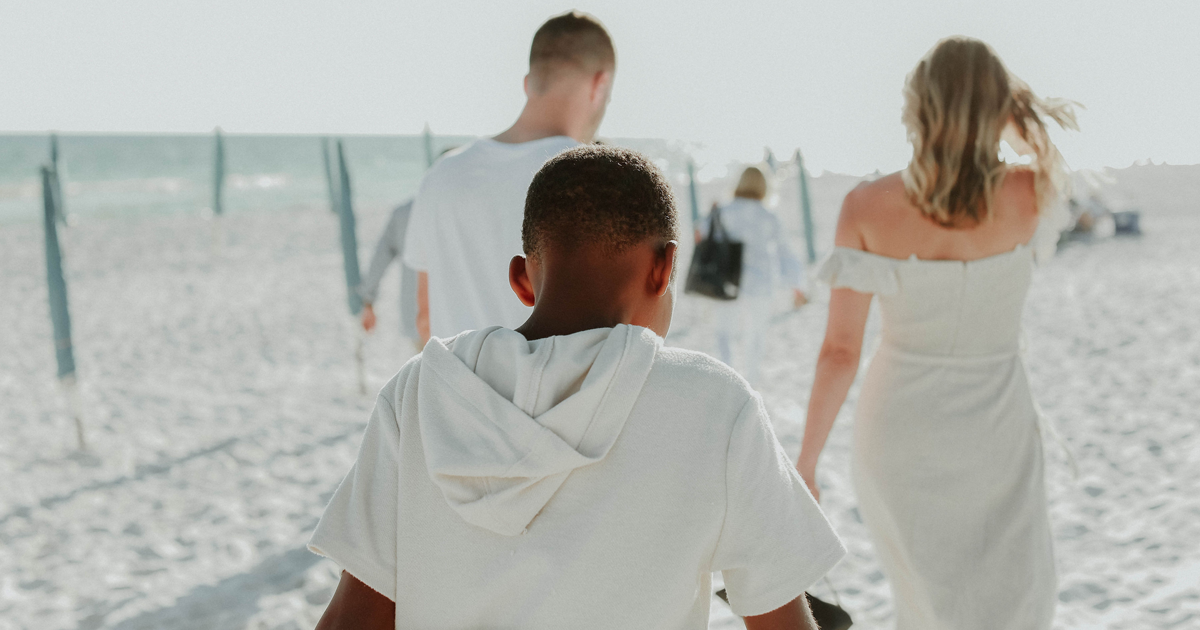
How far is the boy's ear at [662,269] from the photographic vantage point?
3.22 ft

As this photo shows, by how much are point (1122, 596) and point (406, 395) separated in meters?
3.19

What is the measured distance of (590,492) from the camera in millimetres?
891

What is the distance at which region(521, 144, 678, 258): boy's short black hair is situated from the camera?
952mm

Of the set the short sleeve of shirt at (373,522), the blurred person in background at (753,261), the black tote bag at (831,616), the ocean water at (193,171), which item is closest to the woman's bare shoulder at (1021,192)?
the black tote bag at (831,616)

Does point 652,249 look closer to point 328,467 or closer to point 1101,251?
point 328,467

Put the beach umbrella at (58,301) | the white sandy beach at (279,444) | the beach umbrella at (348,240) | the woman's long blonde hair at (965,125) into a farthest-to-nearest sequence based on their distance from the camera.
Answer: the beach umbrella at (348,240) < the beach umbrella at (58,301) < the white sandy beach at (279,444) < the woman's long blonde hair at (965,125)

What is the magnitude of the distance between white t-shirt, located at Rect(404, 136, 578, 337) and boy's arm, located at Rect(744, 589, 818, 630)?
3.65 ft

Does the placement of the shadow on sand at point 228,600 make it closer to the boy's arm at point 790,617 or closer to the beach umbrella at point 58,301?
the beach umbrella at point 58,301

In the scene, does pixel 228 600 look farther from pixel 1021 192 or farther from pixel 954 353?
pixel 1021 192

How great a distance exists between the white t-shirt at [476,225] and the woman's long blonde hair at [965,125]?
78 cm

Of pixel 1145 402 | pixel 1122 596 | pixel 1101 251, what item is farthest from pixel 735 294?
pixel 1101 251

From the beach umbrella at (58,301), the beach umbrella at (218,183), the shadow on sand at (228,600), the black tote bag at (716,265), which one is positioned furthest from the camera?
the beach umbrella at (218,183)

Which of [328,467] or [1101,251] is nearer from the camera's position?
[328,467]

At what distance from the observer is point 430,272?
2021mm
